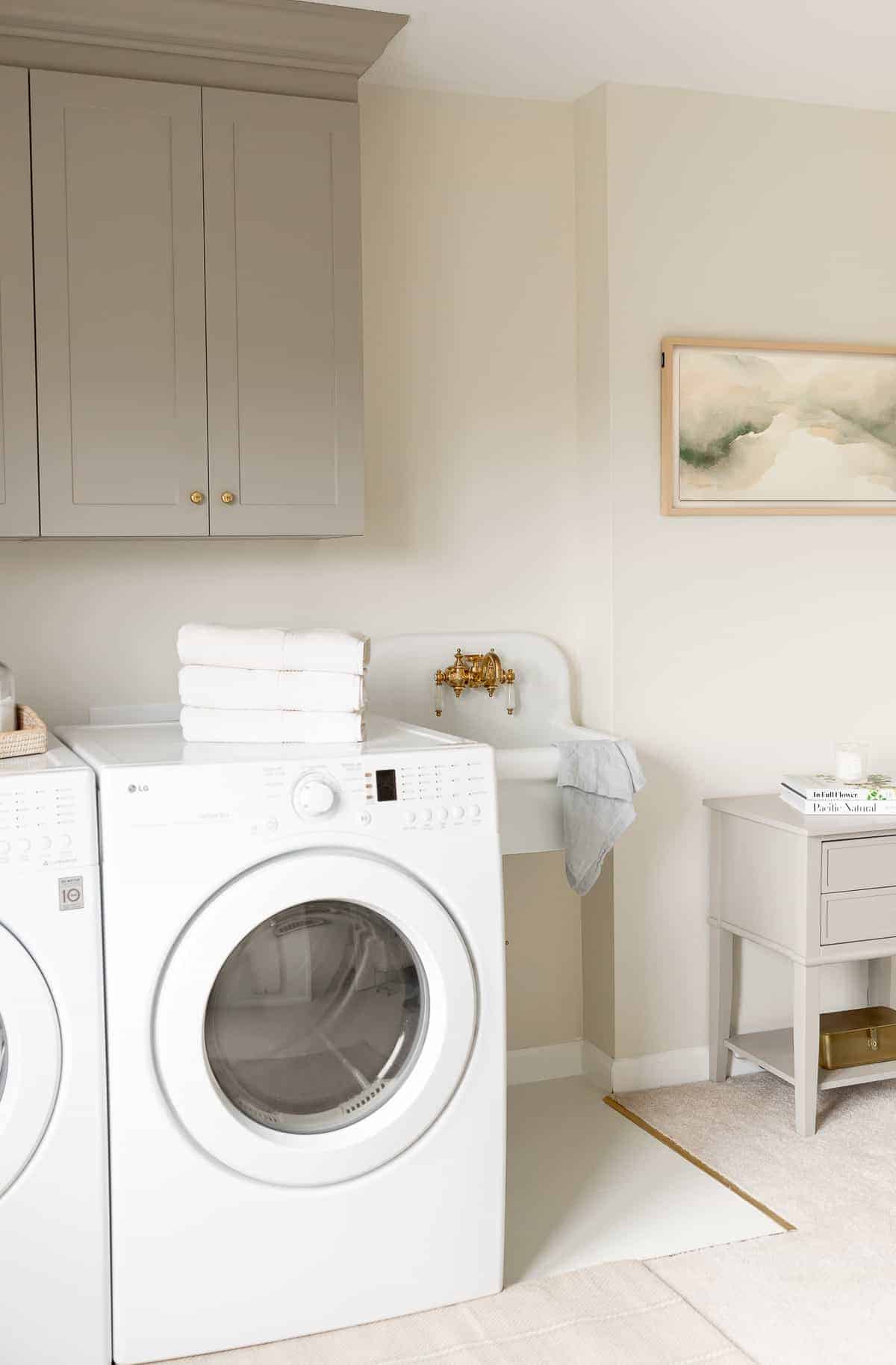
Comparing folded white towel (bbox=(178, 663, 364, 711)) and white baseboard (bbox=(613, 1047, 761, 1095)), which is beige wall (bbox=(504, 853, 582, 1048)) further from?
folded white towel (bbox=(178, 663, 364, 711))

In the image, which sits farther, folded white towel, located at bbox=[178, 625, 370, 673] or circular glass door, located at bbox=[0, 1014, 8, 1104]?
folded white towel, located at bbox=[178, 625, 370, 673]

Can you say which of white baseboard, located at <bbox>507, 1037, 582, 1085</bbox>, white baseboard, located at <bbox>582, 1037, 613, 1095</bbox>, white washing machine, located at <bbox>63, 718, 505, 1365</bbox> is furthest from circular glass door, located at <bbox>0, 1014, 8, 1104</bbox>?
white baseboard, located at <bbox>582, 1037, 613, 1095</bbox>

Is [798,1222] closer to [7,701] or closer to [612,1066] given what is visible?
[612,1066]

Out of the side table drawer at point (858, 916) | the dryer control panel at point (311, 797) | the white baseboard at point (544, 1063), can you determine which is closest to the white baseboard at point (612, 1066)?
the white baseboard at point (544, 1063)

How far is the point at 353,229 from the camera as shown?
8.84 feet

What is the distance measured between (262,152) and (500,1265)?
2.16 metres

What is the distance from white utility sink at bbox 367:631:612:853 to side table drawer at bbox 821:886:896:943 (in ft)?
2.00

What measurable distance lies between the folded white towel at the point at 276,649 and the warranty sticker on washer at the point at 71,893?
0.51 meters

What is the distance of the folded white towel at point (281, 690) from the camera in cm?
226

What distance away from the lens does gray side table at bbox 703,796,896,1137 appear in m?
2.83

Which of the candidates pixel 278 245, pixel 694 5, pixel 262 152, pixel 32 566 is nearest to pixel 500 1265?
pixel 32 566

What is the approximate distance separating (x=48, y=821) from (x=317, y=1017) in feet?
1.77

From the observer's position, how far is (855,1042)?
3086mm

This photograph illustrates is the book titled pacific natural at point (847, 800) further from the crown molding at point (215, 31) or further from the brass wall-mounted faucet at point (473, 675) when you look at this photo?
the crown molding at point (215, 31)
